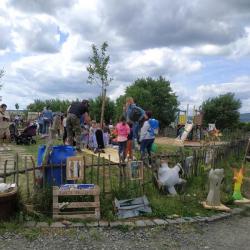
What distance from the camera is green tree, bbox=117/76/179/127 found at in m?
50.0

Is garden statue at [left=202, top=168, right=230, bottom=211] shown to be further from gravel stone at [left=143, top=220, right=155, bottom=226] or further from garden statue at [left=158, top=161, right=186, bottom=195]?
gravel stone at [left=143, top=220, right=155, bottom=226]

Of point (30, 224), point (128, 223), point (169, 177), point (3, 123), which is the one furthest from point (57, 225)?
point (3, 123)

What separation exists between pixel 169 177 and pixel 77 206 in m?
2.37

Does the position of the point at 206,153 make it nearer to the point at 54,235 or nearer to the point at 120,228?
the point at 120,228

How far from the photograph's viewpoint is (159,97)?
171 feet

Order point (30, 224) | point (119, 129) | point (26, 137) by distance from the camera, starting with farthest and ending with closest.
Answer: point (26, 137)
point (119, 129)
point (30, 224)

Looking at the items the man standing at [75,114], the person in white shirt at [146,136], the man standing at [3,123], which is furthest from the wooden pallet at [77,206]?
the man standing at [3,123]

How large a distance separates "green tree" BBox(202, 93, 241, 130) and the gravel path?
46.1 metres

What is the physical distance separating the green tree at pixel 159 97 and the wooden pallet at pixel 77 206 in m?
42.2

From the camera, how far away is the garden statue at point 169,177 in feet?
28.6

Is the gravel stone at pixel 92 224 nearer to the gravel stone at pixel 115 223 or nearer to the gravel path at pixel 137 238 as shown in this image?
the gravel path at pixel 137 238

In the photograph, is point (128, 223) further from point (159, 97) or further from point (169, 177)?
point (159, 97)

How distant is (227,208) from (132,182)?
1.80 m

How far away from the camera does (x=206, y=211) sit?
7.91m
